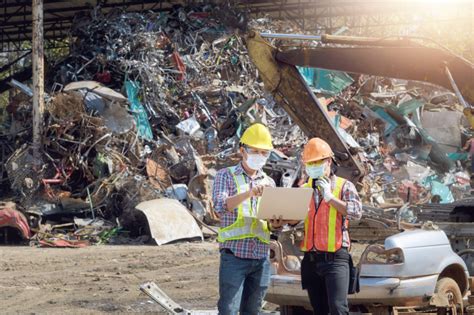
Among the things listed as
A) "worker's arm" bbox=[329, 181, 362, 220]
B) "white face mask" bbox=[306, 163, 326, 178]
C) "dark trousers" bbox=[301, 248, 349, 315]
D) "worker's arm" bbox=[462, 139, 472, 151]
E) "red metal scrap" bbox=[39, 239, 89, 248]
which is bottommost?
"red metal scrap" bbox=[39, 239, 89, 248]

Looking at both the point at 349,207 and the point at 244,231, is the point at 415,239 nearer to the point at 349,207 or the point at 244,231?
the point at 349,207

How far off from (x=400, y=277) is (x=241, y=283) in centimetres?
169

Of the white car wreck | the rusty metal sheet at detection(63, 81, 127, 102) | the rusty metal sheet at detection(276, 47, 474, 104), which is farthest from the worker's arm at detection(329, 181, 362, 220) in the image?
the rusty metal sheet at detection(63, 81, 127, 102)

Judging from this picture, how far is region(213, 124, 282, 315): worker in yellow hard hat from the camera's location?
526 cm

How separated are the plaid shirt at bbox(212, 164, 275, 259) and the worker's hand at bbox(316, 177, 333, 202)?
1.29 feet

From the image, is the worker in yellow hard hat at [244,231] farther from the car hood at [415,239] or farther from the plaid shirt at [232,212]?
the car hood at [415,239]

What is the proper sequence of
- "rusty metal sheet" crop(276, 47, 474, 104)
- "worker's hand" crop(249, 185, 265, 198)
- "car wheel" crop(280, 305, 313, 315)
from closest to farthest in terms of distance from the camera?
"worker's hand" crop(249, 185, 265, 198), "car wheel" crop(280, 305, 313, 315), "rusty metal sheet" crop(276, 47, 474, 104)

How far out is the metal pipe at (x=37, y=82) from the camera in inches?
703

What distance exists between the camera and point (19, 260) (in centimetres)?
1326

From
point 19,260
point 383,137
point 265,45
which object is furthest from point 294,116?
point 383,137

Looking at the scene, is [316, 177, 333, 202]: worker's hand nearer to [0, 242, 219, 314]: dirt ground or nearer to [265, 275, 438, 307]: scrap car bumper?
[265, 275, 438, 307]: scrap car bumper

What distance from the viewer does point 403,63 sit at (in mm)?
8688

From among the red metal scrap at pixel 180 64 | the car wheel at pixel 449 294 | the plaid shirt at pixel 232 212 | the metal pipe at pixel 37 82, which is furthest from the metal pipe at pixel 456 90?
the red metal scrap at pixel 180 64

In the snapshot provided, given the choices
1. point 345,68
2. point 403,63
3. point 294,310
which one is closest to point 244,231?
point 294,310
